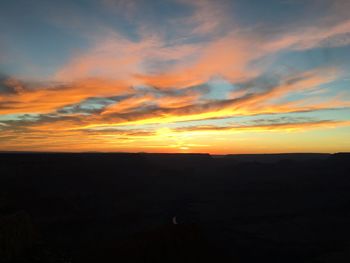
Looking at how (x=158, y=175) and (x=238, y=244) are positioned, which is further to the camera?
(x=158, y=175)

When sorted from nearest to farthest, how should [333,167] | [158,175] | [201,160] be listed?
[158,175] → [333,167] → [201,160]

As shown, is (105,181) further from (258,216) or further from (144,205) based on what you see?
(258,216)

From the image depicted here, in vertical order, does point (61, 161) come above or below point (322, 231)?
above

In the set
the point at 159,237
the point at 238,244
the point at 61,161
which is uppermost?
the point at 61,161

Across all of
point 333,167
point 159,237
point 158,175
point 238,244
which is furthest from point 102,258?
point 333,167

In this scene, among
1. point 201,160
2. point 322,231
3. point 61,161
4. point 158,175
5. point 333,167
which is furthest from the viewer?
point 201,160

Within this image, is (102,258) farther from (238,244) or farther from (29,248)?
(238,244)

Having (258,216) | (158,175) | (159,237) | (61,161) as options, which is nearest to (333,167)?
(158,175)
